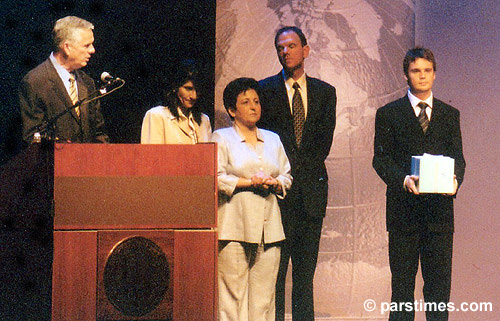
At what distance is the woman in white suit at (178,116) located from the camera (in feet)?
13.0

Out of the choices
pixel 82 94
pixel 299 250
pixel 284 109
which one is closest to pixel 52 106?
pixel 82 94

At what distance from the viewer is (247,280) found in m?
3.75

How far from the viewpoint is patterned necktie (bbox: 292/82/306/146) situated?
13.9 feet

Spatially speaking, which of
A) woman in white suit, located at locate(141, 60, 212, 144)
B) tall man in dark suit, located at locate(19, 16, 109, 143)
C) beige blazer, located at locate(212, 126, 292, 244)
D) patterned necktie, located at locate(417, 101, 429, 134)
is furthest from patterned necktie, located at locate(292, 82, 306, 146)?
tall man in dark suit, located at locate(19, 16, 109, 143)

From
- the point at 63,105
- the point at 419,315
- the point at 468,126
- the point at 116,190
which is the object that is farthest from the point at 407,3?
the point at 116,190

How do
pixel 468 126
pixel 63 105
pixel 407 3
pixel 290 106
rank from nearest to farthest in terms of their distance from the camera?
pixel 63 105 < pixel 290 106 < pixel 468 126 < pixel 407 3

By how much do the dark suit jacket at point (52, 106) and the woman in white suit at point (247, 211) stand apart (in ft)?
2.40

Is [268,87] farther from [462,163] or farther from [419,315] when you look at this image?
[419,315]

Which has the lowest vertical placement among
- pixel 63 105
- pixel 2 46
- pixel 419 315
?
pixel 419 315

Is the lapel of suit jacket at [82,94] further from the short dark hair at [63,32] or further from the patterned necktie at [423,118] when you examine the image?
the patterned necktie at [423,118]

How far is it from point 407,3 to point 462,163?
6.28ft

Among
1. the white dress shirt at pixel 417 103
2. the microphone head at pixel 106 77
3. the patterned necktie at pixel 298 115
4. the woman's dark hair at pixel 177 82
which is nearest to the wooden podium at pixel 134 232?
the microphone head at pixel 106 77

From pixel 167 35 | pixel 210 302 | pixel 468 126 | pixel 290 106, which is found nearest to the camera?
pixel 210 302

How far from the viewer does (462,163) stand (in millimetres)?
3891
